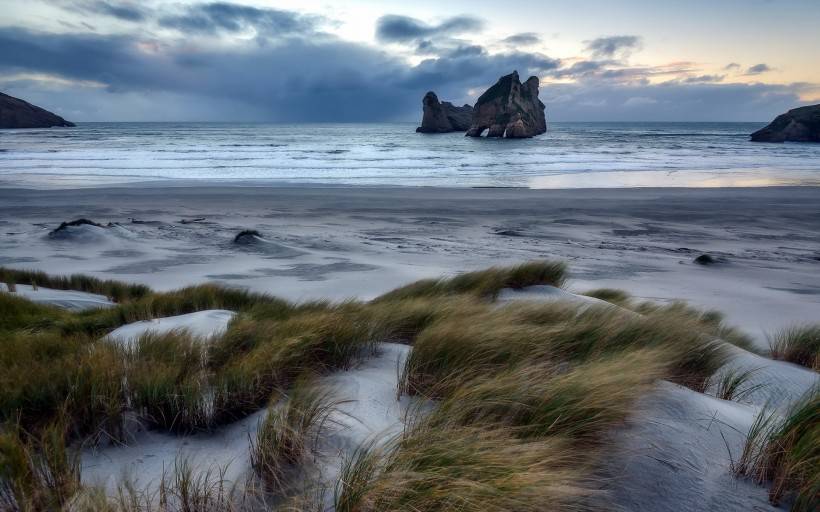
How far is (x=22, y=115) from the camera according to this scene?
108750 millimetres

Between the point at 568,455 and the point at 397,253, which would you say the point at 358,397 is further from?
the point at 397,253

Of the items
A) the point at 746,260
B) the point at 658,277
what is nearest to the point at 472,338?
the point at 658,277

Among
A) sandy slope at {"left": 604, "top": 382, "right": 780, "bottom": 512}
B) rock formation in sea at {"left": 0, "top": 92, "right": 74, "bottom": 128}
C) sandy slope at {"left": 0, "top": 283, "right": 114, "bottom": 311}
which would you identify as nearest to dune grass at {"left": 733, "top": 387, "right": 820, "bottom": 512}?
sandy slope at {"left": 604, "top": 382, "right": 780, "bottom": 512}

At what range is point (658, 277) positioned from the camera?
321 inches

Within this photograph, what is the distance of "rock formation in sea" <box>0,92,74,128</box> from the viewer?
106 metres

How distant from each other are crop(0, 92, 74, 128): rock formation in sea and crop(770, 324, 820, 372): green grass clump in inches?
5299

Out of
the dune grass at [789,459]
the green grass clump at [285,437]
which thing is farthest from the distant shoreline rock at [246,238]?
the dune grass at [789,459]

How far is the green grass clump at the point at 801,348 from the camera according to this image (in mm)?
4270

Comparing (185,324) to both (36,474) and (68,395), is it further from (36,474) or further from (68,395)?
(36,474)

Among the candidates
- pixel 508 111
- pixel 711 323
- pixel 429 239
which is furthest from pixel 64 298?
pixel 508 111

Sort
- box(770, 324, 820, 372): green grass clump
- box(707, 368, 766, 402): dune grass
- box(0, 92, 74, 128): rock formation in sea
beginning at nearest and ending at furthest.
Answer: box(707, 368, 766, 402): dune grass → box(770, 324, 820, 372): green grass clump → box(0, 92, 74, 128): rock formation in sea

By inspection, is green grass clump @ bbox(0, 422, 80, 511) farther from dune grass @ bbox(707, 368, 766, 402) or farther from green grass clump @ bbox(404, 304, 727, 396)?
dune grass @ bbox(707, 368, 766, 402)

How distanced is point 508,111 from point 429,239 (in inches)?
2847

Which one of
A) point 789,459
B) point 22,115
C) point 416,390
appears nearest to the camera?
point 789,459
